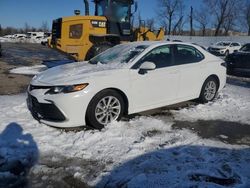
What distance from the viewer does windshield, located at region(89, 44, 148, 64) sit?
20.2 ft

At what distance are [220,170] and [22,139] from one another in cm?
299

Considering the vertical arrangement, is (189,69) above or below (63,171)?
above

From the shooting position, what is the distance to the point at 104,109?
5.48 metres

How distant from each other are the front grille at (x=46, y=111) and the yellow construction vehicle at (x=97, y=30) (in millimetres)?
6373

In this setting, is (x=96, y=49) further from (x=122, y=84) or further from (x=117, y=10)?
(x=122, y=84)

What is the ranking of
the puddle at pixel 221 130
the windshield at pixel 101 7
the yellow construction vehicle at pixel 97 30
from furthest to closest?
1. the windshield at pixel 101 7
2. the yellow construction vehicle at pixel 97 30
3. the puddle at pixel 221 130

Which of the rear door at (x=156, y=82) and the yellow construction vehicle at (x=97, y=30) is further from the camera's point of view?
the yellow construction vehicle at (x=97, y=30)

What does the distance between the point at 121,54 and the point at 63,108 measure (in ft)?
6.46

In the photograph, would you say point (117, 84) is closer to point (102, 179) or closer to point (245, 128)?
point (102, 179)

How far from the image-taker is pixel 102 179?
12.3 feet

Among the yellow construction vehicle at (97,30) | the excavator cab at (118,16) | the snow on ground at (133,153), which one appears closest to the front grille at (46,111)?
the snow on ground at (133,153)

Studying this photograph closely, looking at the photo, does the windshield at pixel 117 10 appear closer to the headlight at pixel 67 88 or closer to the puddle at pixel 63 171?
the headlight at pixel 67 88

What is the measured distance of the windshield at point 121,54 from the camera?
242 inches

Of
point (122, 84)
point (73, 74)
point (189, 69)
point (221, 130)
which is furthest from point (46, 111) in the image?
point (189, 69)
